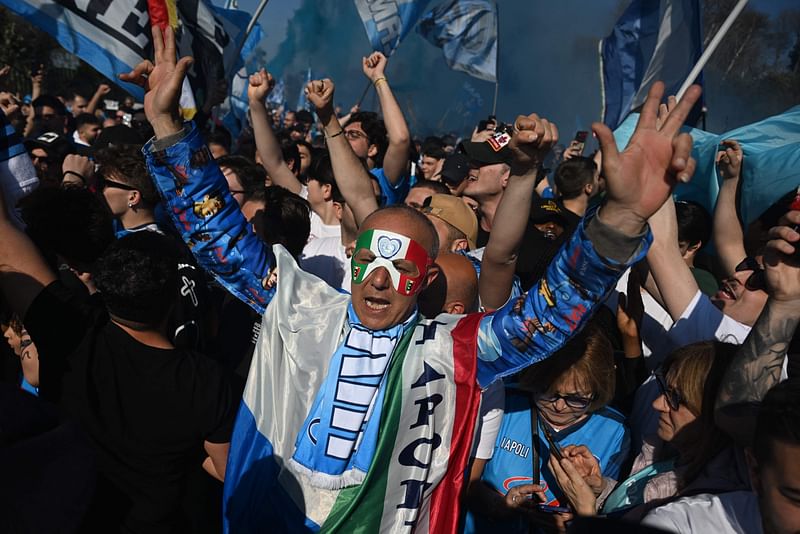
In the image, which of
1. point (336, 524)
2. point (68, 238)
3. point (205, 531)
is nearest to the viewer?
point (336, 524)

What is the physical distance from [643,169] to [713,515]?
0.95 metres

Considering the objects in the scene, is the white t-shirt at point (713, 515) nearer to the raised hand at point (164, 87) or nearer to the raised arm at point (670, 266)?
the raised arm at point (670, 266)

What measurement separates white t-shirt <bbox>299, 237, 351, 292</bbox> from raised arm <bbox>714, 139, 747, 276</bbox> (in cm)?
196

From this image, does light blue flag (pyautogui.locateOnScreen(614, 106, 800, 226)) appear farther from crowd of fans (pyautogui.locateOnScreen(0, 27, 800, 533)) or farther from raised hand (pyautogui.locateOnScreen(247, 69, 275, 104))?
raised hand (pyautogui.locateOnScreen(247, 69, 275, 104))

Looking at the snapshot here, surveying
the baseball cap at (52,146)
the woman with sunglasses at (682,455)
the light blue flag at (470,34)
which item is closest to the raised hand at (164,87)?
the woman with sunglasses at (682,455)

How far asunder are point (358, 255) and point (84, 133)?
23.3ft

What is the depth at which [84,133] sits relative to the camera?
8164mm

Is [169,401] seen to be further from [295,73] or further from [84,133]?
[295,73]

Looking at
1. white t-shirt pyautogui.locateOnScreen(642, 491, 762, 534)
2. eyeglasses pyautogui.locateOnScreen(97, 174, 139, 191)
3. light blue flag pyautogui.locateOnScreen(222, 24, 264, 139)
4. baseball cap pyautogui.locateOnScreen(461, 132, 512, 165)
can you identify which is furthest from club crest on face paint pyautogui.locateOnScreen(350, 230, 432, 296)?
light blue flag pyautogui.locateOnScreen(222, 24, 264, 139)

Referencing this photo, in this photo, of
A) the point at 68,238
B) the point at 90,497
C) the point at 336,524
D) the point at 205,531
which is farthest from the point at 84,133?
the point at 90,497

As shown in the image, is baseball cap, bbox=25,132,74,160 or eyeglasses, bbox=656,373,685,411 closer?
eyeglasses, bbox=656,373,685,411

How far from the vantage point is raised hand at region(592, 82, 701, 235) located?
178 cm

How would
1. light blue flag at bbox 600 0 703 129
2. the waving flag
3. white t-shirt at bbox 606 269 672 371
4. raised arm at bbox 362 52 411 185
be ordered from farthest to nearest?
light blue flag at bbox 600 0 703 129 → the waving flag → raised arm at bbox 362 52 411 185 → white t-shirt at bbox 606 269 672 371

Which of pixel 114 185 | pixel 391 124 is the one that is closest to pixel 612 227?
pixel 391 124
